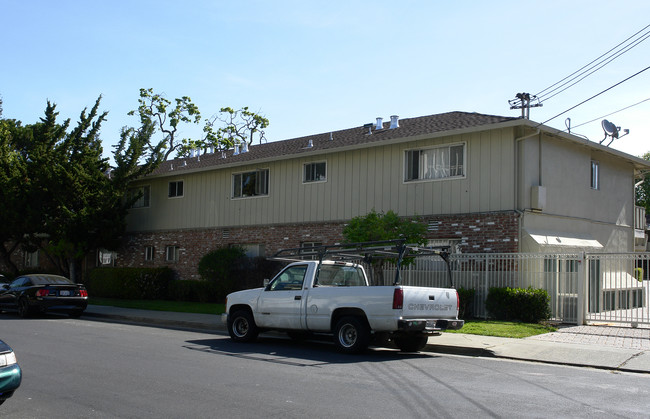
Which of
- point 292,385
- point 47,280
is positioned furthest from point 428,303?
point 47,280

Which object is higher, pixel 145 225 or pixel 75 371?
pixel 145 225

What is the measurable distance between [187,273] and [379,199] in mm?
10802

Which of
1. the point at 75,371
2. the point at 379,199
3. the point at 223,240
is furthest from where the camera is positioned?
the point at 223,240

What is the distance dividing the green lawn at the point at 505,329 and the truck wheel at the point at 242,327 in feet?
15.7

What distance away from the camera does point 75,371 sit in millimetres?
9406

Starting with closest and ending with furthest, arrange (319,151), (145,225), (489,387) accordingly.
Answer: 1. (489,387)
2. (319,151)
3. (145,225)

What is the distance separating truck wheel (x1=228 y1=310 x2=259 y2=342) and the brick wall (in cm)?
790

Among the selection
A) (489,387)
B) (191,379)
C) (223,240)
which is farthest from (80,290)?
(489,387)

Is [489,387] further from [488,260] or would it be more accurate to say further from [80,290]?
[80,290]

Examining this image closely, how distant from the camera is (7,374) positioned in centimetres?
635

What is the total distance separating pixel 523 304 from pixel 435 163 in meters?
5.59

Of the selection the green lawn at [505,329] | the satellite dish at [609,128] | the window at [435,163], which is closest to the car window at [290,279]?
the green lawn at [505,329]

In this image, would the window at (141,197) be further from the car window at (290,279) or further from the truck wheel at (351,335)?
the truck wheel at (351,335)

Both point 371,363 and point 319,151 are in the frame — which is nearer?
point 371,363
